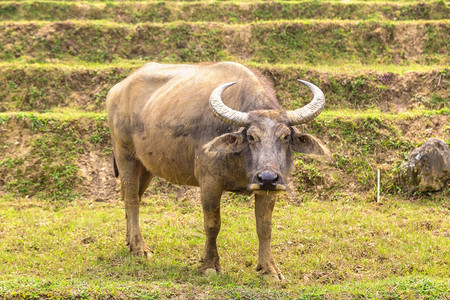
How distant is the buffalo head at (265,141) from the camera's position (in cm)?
527

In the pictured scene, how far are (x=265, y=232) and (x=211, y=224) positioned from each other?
22.5 inches

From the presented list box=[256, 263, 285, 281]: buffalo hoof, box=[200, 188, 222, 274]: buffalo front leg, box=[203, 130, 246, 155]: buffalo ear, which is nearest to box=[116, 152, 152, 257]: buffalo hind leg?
box=[200, 188, 222, 274]: buffalo front leg

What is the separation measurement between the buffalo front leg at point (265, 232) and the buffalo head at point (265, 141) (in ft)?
1.54

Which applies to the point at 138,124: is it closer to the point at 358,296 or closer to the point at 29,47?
the point at 358,296

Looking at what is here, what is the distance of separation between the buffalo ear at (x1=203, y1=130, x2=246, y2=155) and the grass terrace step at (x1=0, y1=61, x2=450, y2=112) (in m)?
5.82

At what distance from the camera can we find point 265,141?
547cm

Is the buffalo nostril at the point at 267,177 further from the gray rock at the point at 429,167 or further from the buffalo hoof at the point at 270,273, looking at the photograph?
the gray rock at the point at 429,167

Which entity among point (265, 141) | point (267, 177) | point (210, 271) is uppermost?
point (265, 141)

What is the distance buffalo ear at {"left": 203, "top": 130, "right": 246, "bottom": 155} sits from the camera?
5.70 meters

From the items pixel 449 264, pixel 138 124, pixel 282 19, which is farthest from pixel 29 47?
pixel 449 264

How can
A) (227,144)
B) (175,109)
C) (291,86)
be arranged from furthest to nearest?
(291,86), (175,109), (227,144)

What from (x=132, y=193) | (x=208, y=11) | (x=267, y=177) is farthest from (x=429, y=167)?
(x=208, y=11)

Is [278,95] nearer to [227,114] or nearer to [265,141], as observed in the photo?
[227,114]

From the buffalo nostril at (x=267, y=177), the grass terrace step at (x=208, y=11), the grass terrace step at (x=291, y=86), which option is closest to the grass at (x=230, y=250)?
the buffalo nostril at (x=267, y=177)
